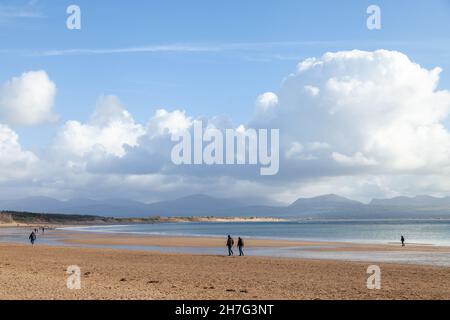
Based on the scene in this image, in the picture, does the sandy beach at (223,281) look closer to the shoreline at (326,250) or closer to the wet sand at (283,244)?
the shoreline at (326,250)

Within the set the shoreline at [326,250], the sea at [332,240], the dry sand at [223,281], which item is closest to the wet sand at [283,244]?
the shoreline at [326,250]

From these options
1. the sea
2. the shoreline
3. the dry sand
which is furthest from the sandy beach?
the sea

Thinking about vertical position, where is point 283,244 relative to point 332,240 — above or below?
above

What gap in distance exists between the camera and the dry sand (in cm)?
1961

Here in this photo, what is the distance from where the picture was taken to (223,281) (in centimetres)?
2455

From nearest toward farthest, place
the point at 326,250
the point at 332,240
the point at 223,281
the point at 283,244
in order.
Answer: the point at 223,281, the point at 326,250, the point at 283,244, the point at 332,240

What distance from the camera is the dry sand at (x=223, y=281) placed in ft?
64.3

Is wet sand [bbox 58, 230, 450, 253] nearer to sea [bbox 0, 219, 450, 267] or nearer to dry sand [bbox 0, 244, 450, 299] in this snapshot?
sea [bbox 0, 219, 450, 267]

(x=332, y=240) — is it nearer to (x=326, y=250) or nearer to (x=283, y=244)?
(x=283, y=244)

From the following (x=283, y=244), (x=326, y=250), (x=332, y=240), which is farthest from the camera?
(x=332, y=240)

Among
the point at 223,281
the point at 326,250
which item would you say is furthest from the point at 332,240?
the point at 223,281

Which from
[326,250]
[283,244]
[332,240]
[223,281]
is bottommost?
[332,240]

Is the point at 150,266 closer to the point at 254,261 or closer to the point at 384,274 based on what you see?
the point at 254,261
